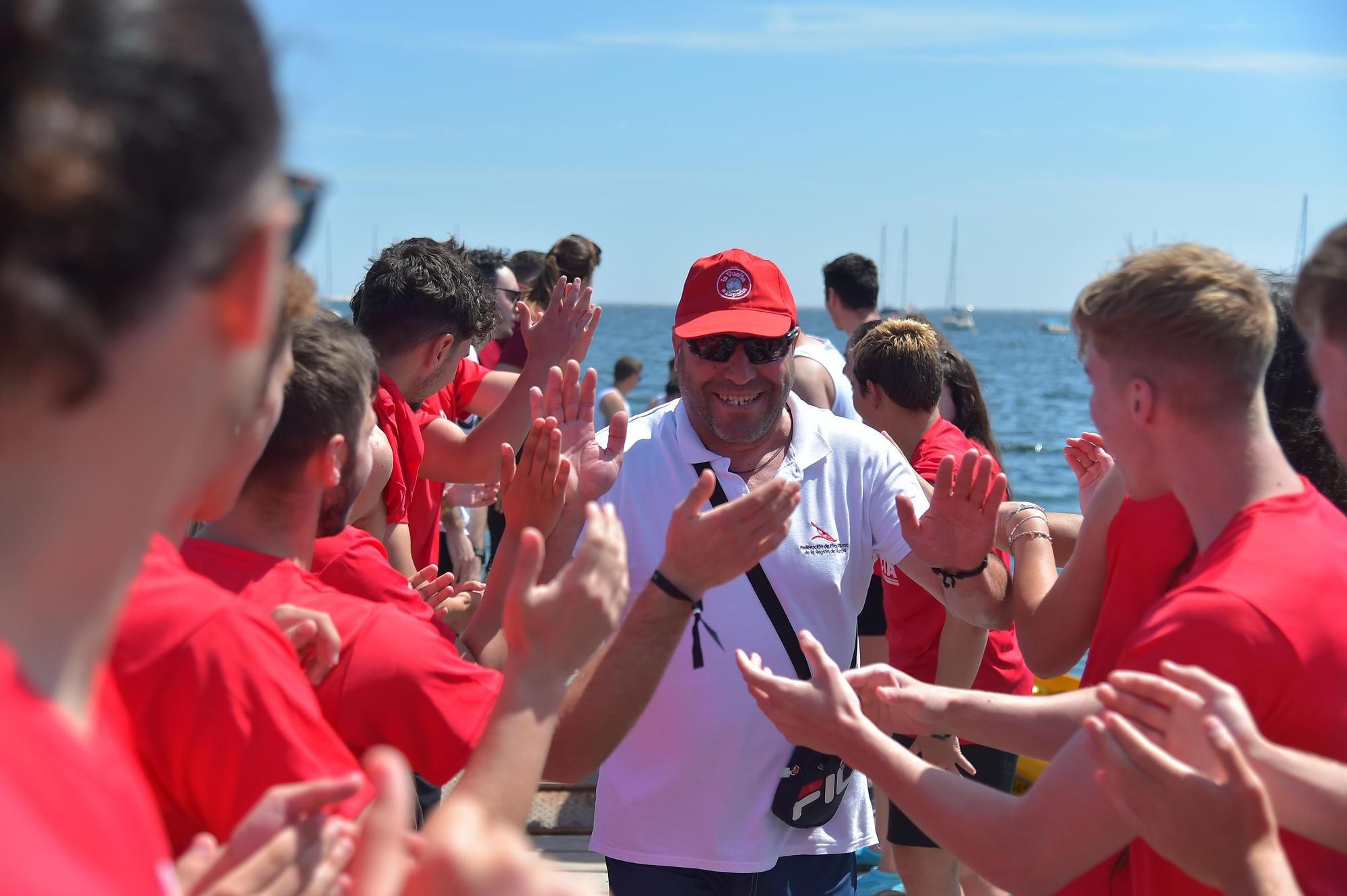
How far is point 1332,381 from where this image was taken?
5.50ft

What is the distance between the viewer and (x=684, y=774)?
10.0 feet

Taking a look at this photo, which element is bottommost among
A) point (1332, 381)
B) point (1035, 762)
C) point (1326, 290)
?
point (1035, 762)

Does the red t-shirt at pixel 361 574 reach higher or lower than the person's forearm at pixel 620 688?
higher

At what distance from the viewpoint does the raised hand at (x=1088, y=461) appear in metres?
3.23

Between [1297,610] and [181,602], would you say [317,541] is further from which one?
[1297,610]

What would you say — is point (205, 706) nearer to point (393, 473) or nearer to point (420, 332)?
point (393, 473)

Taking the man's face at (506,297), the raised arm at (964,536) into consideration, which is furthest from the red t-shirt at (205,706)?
the man's face at (506,297)

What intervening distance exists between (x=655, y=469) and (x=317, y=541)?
111 cm

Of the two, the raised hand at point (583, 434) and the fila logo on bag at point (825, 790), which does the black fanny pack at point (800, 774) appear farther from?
the raised hand at point (583, 434)

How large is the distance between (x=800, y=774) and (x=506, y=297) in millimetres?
4368

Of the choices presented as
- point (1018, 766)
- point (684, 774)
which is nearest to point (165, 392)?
point (684, 774)

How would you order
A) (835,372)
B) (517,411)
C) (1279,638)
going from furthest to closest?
1. (835,372)
2. (517,411)
3. (1279,638)

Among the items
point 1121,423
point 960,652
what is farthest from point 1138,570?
point 960,652

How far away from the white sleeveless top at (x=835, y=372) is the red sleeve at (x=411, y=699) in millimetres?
3662
